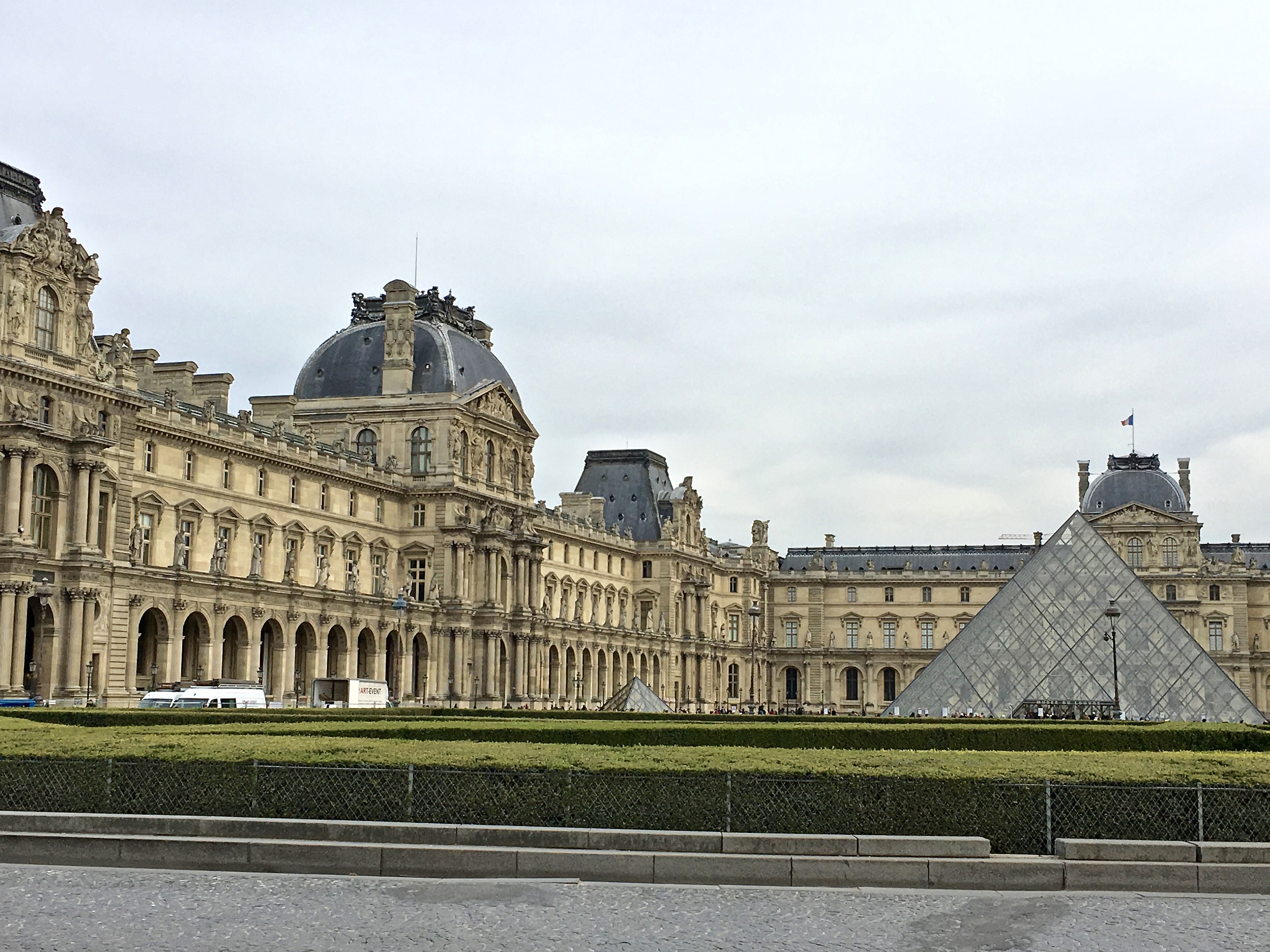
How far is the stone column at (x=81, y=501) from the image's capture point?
148 ft

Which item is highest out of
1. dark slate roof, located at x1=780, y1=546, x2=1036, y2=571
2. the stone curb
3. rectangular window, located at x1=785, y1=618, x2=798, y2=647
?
dark slate roof, located at x1=780, y1=546, x2=1036, y2=571

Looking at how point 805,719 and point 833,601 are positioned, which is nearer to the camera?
point 805,719

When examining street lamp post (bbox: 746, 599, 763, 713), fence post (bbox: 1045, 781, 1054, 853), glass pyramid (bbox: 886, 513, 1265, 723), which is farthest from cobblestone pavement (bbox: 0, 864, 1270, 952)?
street lamp post (bbox: 746, 599, 763, 713)

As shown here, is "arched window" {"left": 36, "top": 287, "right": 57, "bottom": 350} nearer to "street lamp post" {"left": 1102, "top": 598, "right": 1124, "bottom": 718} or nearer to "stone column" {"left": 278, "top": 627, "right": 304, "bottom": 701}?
"stone column" {"left": 278, "top": 627, "right": 304, "bottom": 701}

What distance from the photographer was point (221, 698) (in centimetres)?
4631

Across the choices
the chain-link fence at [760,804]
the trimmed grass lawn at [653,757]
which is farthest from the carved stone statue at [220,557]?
the chain-link fence at [760,804]

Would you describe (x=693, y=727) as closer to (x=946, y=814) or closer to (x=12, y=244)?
(x=946, y=814)

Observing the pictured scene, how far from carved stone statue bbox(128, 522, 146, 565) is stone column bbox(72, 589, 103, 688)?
4870 mm

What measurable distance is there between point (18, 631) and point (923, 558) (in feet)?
286

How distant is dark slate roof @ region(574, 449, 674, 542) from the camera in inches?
3964

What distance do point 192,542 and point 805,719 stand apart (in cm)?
2848

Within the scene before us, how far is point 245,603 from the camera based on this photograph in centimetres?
5634

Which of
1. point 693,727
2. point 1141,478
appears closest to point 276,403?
point 693,727

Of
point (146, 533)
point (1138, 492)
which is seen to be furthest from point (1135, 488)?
point (146, 533)
